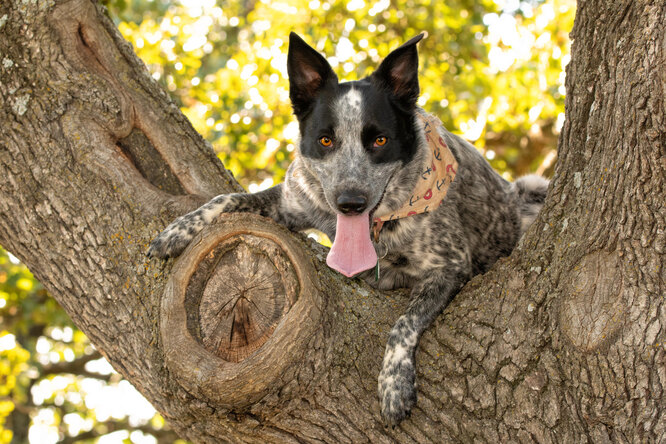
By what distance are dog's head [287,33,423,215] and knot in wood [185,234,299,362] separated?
2.17ft

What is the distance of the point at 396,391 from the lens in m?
2.38

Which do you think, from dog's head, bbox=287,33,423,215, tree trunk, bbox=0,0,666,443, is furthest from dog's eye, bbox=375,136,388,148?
tree trunk, bbox=0,0,666,443

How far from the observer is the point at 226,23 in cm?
806

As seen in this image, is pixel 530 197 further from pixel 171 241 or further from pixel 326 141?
pixel 171 241

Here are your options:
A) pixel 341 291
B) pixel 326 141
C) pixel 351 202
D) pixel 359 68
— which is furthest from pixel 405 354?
pixel 359 68

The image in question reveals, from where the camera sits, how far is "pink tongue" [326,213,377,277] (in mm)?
2857

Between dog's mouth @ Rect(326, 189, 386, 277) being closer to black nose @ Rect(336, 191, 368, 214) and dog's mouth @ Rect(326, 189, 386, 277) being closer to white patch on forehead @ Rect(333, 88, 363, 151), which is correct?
black nose @ Rect(336, 191, 368, 214)

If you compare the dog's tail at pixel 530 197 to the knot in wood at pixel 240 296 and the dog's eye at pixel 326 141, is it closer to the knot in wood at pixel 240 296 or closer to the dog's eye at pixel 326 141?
the dog's eye at pixel 326 141

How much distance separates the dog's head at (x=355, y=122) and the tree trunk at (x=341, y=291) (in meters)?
0.47

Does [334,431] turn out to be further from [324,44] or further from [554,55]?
[554,55]

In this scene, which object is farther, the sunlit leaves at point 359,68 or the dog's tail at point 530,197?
the sunlit leaves at point 359,68

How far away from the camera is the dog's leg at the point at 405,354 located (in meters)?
2.37

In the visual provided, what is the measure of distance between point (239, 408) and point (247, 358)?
0.63 ft

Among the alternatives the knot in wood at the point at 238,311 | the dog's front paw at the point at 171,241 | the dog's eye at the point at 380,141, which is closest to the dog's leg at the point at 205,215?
the dog's front paw at the point at 171,241
